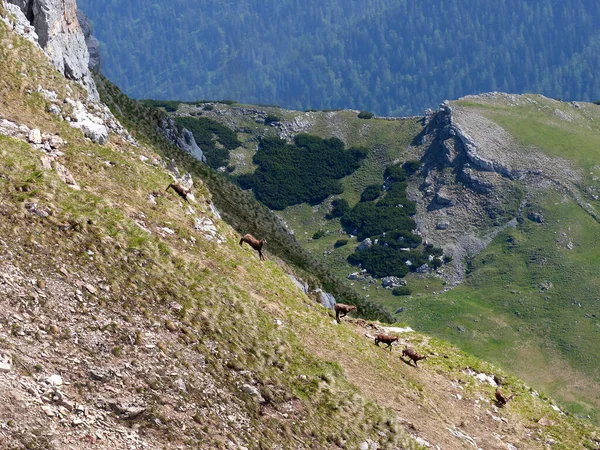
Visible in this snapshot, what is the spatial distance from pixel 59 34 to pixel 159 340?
27.0 meters

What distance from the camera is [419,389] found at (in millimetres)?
33062

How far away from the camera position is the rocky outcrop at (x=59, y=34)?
43.3m

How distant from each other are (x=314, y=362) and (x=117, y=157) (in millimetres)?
14330

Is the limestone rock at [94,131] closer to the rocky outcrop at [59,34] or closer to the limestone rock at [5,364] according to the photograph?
the rocky outcrop at [59,34]

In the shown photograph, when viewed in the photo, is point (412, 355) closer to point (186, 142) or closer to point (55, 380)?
point (55, 380)

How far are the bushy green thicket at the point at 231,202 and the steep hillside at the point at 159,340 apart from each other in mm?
18636

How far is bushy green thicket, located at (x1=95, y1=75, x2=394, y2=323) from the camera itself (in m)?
57.9

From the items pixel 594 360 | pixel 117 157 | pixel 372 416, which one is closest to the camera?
pixel 372 416

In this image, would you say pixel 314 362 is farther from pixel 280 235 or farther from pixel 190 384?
pixel 280 235

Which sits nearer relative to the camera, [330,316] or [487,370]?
[330,316]

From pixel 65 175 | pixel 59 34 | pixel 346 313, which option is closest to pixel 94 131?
pixel 65 175

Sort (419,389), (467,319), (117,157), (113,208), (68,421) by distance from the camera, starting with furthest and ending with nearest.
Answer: (467,319)
(117,157)
(419,389)
(113,208)
(68,421)

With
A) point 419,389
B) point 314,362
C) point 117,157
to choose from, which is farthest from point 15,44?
point 419,389

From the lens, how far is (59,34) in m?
45.0
